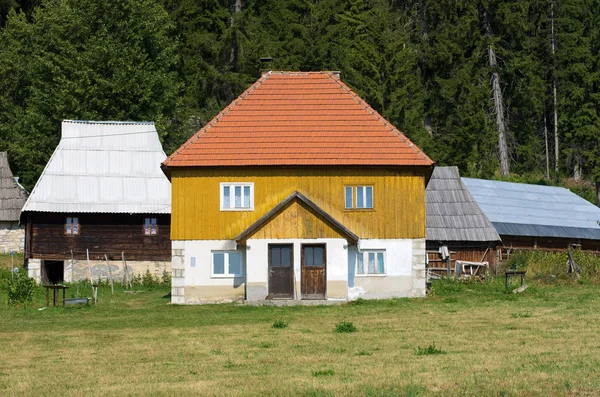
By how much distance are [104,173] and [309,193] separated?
15780 millimetres

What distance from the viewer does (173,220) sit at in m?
38.9

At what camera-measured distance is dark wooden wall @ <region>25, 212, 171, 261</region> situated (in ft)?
166

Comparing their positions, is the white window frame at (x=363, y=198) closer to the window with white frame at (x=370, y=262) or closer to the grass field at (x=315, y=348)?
the window with white frame at (x=370, y=262)

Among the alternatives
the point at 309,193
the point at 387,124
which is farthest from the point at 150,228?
the point at 387,124

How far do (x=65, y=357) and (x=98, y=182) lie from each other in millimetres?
25970

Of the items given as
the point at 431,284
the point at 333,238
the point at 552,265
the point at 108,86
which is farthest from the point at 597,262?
the point at 108,86

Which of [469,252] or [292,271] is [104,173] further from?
[292,271]

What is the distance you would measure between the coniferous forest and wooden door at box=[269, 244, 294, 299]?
90.3 feet

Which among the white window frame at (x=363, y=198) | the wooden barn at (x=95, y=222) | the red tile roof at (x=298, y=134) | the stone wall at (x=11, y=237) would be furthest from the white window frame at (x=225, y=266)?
the stone wall at (x=11, y=237)

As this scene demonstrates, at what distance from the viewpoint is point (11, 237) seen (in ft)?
186

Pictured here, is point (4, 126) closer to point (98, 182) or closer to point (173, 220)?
point (98, 182)

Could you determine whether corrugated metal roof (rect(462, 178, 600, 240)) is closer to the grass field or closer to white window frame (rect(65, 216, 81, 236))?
the grass field

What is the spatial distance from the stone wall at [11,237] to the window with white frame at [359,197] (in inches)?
916

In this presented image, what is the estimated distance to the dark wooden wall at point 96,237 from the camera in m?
50.6
